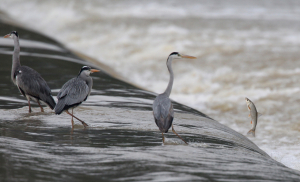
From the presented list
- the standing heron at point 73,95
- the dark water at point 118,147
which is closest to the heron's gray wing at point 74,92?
the standing heron at point 73,95

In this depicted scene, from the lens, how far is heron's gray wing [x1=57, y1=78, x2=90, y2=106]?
257 inches

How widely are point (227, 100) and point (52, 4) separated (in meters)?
17.9

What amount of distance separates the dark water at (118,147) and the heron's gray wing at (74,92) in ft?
1.34

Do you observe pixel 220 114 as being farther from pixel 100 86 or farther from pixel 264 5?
pixel 264 5

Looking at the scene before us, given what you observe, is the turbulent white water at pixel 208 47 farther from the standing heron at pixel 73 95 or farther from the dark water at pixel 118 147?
the standing heron at pixel 73 95

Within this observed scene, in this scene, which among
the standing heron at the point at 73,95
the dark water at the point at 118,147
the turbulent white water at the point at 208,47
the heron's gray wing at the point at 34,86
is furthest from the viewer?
the turbulent white water at the point at 208,47

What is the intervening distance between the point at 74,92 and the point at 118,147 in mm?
1411

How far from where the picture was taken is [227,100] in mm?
12070

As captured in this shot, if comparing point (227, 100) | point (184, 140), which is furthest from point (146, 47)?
point (184, 140)

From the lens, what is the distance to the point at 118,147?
5.59m

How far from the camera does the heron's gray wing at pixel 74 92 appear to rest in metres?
6.53

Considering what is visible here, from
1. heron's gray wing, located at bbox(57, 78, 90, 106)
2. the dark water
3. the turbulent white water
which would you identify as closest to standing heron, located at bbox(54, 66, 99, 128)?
heron's gray wing, located at bbox(57, 78, 90, 106)

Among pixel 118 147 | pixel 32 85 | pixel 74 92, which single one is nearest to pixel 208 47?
pixel 32 85

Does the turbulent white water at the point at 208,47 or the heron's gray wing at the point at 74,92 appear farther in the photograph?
the turbulent white water at the point at 208,47
